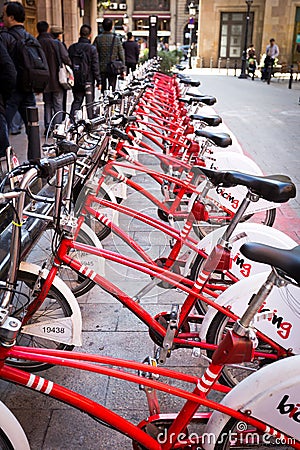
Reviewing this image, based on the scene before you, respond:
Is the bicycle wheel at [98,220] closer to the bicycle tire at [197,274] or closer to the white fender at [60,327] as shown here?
the white fender at [60,327]

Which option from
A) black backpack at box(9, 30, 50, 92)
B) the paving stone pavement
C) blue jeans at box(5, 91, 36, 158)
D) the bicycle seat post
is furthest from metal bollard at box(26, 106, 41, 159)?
the bicycle seat post

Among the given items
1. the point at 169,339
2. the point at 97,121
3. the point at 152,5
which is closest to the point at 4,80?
the point at 97,121

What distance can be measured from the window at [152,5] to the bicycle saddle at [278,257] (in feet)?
192

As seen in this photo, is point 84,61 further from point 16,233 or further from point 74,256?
point 16,233

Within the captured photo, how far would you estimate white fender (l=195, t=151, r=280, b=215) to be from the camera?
12.2 feet

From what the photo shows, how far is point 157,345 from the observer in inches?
106

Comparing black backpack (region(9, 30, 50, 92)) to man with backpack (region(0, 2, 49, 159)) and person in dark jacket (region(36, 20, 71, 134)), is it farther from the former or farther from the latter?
person in dark jacket (region(36, 20, 71, 134))

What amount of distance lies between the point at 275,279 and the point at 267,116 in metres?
11.5

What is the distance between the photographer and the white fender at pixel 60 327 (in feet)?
8.70

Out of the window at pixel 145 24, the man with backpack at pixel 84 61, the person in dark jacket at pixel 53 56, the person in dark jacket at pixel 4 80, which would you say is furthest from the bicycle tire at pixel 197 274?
the window at pixel 145 24

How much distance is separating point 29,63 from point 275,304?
16.0 feet

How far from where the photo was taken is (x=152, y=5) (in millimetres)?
56188

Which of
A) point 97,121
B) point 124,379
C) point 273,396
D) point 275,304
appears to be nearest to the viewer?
point 273,396

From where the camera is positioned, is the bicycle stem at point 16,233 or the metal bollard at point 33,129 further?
the metal bollard at point 33,129
